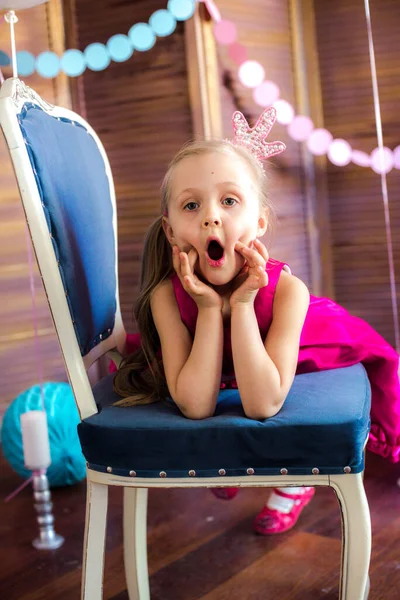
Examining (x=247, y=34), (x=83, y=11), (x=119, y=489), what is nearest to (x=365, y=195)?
(x=247, y=34)

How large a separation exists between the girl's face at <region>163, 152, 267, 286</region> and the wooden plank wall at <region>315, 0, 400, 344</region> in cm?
149

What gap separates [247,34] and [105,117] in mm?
533

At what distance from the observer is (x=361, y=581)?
1.08 meters

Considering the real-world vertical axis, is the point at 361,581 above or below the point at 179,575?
above

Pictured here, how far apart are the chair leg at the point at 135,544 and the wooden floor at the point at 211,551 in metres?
0.08

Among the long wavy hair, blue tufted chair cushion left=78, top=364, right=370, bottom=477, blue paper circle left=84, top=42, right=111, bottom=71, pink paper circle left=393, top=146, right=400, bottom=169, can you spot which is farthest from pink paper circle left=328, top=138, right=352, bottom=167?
blue tufted chair cushion left=78, top=364, right=370, bottom=477

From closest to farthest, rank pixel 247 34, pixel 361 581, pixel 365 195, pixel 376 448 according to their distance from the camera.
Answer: pixel 361 581
pixel 376 448
pixel 247 34
pixel 365 195

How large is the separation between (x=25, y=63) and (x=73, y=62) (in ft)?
0.56

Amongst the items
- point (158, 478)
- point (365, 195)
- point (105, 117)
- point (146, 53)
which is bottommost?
point (158, 478)

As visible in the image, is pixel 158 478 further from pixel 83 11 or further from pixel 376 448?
pixel 83 11

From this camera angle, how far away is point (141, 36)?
2367 millimetres

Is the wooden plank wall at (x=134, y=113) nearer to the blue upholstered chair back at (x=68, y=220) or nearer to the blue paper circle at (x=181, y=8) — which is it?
the blue paper circle at (x=181, y=8)

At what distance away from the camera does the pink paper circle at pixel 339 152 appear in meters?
2.49

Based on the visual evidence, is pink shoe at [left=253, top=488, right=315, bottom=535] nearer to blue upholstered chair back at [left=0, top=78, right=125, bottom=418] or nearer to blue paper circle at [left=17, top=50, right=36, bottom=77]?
blue upholstered chair back at [left=0, top=78, right=125, bottom=418]
